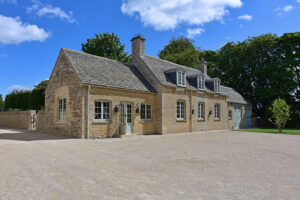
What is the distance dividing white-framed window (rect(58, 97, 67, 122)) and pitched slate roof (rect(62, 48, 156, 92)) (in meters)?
2.60

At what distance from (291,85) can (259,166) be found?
26.4 metres

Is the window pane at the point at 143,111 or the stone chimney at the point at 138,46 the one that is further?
the stone chimney at the point at 138,46

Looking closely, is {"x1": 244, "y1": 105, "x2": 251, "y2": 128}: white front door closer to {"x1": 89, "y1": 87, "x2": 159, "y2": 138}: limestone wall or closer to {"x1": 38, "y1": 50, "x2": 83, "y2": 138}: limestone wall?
{"x1": 89, "y1": 87, "x2": 159, "y2": 138}: limestone wall

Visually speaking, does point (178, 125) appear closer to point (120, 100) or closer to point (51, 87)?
point (120, 100)

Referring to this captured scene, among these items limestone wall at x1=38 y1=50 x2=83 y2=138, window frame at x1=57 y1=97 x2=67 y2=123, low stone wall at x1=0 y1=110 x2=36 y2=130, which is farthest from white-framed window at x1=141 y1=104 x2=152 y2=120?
low stone wall at x1=0 y1=110 x2=36 y2=130

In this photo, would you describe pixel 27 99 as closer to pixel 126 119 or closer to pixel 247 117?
pixel 126 119

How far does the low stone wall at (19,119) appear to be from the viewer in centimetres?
1897

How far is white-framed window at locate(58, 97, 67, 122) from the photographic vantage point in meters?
13.8

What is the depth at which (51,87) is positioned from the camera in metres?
15.4

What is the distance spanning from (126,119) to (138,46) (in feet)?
23.5

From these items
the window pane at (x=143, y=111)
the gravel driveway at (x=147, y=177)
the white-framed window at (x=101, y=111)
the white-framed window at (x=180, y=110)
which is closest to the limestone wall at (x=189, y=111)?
the white-framed window at (x=180, y=110)

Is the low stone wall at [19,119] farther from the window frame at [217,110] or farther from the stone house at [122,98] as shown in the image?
the window frame at [217,110]

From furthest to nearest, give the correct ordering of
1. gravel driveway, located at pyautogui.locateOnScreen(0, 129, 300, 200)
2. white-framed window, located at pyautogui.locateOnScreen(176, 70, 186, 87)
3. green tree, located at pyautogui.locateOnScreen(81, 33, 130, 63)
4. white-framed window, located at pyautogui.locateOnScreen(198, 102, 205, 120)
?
green tree, located at pyautogui.locateOnScreen(81, 33, 130, 63) → white-framed window, located at pyautogui.locateOnScreen(198, 102, 205, 120) → white-framed window, located at pyautogui.locateOnScreen(176, 70, 186, 87) → gravel driveway, located at pyautogui.locateOnScreen(0, 129, 300, 200)

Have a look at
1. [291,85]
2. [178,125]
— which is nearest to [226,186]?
[178,125]
